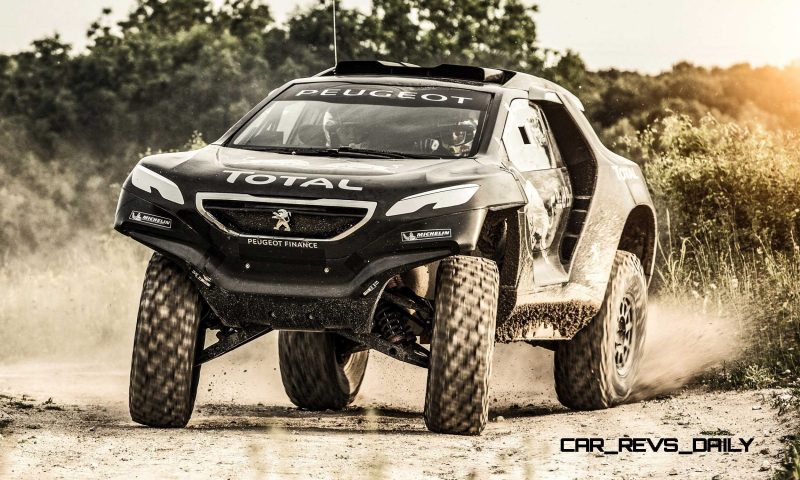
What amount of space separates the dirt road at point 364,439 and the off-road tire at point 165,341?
17 cm

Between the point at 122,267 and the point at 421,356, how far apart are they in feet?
39.7

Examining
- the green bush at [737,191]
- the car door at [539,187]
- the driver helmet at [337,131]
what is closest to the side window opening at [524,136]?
the car door at [539,187]

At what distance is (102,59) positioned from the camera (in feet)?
114

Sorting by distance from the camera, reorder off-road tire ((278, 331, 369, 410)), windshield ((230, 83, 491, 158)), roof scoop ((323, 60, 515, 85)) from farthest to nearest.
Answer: off-road tire ((278, 331, 369, 410)), roof scoop ((323, 60, 515, 85)), windshield ((230, 83, 491, 158))

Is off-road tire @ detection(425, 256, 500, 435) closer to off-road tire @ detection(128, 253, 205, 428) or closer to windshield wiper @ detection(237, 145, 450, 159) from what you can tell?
windshield wiper @ detection(237, 145, 450, 159)

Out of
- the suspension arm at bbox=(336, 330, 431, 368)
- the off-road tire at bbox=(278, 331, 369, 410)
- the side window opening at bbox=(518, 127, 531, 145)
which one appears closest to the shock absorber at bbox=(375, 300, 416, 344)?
the suspension arm at bbox=(336, 330, 431, 368)

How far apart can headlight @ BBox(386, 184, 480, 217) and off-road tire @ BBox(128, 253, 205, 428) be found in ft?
3.89

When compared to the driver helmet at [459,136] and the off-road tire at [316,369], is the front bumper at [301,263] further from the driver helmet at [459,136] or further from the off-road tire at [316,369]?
the off-road tire at [316,369]

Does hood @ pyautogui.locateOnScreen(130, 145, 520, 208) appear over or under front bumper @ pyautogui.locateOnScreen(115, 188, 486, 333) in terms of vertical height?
over

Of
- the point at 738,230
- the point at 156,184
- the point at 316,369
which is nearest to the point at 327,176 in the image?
A: the point at 156,184

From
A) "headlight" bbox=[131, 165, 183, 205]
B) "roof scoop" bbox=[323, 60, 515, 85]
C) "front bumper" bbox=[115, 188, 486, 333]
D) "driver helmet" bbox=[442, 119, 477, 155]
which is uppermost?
"roof scoop" bbox=[323, 60, 515, 85]

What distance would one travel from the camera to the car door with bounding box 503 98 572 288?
Result: 26.9 feet

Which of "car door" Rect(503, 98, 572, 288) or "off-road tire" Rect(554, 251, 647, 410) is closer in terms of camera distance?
"car door" Rect(503, 98, 572, 288)
